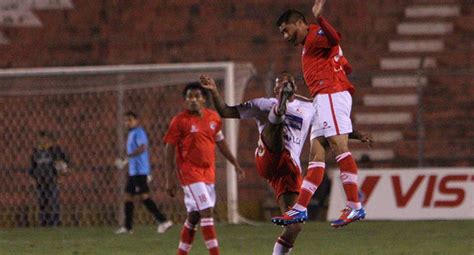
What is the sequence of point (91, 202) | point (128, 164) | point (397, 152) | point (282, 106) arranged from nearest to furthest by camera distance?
point (282, 106)
point (128, 164)
point (91, 202)
point (397, 152)

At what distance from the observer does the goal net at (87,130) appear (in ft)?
67.4

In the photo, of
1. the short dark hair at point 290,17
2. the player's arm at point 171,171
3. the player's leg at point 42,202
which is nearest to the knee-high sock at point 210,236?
the player's arm at point 171,171

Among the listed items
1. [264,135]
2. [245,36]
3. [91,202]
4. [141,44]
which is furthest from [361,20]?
[264,135]

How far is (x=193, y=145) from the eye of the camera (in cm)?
1346

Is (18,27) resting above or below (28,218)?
above

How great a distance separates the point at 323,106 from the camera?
1096cm

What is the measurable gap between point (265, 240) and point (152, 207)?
10.2ft

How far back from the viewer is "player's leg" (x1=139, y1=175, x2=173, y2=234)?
1847 cm

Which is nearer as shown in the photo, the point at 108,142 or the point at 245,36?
the point at 108,142

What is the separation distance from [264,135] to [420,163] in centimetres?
1102

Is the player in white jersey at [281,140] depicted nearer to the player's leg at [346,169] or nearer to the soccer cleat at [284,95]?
the soccer cleat at [284,95]

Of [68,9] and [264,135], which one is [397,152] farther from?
[264,135]

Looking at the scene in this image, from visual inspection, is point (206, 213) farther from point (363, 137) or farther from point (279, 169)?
point (363, 137)

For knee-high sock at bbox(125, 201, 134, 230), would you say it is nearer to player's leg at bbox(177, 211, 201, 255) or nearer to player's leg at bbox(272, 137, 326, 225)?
player's leg at bbox(177, 211, 201, 255)
